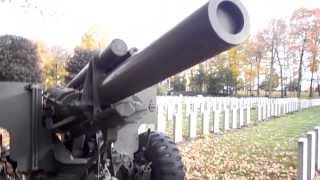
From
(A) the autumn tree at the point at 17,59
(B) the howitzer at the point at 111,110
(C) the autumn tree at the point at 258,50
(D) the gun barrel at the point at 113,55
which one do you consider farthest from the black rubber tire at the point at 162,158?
(C) the autumn tree at the point at 258,50

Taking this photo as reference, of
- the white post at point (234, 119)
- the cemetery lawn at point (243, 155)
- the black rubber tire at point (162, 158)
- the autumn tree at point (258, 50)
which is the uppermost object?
the autumn tree at point (258, 50)

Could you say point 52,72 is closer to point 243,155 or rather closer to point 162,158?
point 243,155

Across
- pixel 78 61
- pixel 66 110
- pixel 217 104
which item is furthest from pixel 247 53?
pixel 66 110

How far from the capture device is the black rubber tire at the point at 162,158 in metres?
4.52

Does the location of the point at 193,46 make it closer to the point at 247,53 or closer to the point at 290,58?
the point at 290,58

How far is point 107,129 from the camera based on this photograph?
11.3ft

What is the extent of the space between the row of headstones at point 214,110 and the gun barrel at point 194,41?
7.85 m

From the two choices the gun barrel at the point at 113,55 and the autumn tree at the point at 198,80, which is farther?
the autumn tree at the point at 198,80

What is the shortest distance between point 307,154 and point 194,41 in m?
4.60

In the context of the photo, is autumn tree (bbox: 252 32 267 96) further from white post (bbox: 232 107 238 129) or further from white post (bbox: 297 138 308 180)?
white post (bbox: 297 138 308 180)

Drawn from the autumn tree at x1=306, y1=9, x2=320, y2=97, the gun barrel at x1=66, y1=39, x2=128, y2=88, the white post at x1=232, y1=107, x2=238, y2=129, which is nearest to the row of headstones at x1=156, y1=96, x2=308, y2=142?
the white post at x1=232, y1=107, x2=238, y2=129

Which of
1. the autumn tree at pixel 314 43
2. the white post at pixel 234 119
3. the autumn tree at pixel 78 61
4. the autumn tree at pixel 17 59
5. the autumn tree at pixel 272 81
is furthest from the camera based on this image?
the autumn tree at pixel 272 81

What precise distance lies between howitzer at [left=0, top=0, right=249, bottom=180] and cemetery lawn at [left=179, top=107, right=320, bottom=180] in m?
3.32

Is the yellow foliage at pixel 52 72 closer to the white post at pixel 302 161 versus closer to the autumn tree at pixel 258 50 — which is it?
the white post at pixel 302 161
